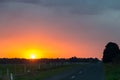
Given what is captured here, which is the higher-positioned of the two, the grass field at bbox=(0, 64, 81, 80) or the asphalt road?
the grass field at bbox=(0, 64, 81, 80)

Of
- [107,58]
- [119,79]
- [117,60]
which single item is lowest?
[119,79]

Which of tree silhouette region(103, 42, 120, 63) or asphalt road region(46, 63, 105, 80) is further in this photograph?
tree silhouette region(103, 42, 120, 63)

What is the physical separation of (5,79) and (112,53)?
352ft

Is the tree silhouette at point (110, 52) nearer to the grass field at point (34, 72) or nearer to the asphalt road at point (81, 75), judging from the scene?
the grass field at point (34, 72)

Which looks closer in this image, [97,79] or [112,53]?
[97,79]

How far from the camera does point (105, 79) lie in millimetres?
46938

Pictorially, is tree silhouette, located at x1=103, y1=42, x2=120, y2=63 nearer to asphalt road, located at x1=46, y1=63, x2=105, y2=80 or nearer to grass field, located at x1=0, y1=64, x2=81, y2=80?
grass field, located at x1=0, y1=64, x2=81, y2=80

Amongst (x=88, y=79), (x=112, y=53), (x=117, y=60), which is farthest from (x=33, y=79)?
(x=112, y=53)

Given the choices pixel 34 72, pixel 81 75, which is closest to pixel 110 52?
pixel 34 72

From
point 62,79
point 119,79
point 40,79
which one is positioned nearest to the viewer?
point 119,79

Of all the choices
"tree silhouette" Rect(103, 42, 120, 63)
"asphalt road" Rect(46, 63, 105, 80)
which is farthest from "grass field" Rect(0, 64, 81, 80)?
"tree silhouette" Rect(103, 42, 120, 63)

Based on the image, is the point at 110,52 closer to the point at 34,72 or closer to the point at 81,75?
the point at 34,72

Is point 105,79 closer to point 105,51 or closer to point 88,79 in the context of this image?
point 88,79

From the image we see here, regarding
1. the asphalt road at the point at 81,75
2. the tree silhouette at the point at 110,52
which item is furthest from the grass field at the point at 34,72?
the tree silhouette at the point at 110,52
